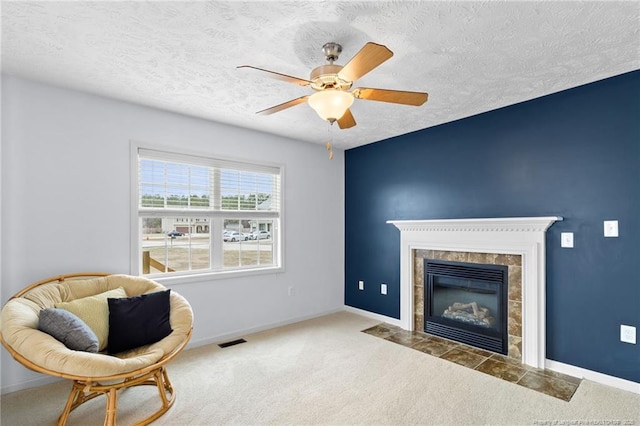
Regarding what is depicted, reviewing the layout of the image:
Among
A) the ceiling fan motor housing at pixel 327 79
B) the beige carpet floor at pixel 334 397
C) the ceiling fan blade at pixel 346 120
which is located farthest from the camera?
the ceiling fan blade at pixel 346 120

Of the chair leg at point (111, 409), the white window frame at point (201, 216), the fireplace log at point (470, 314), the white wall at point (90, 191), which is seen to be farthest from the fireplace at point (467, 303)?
the chair leg at point (111, 409)

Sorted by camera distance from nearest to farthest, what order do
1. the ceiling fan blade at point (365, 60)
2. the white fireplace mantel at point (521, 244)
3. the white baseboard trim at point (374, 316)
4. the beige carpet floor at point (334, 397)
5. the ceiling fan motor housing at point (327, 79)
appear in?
the ceiling fan blade at point (365, 60) < the ceiling fan motor housing at point (327, 79) < the beige carpet floor at point (334, 397) < the white fireplace mantel at point (521, 244) < the white baseboard trim at point (374, 316)

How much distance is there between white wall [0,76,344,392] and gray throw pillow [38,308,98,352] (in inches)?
32.7

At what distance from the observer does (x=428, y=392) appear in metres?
2.66

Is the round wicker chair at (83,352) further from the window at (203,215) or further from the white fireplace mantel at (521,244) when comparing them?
the white fireplace mantel at (521,244)

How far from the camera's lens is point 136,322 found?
98.1 inches

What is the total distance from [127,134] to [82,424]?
7.82 ft

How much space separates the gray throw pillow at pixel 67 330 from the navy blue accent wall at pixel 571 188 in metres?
3.34

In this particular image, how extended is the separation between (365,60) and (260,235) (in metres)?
3.02

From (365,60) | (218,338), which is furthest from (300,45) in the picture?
(218,338)

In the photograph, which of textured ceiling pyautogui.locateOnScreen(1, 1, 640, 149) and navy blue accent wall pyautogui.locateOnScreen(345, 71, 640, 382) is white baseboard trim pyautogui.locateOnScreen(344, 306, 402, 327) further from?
textured ceiling pyautogui.locateOnScreen(1, 1, 640, 149)

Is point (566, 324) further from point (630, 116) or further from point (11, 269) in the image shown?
point (11, 269)

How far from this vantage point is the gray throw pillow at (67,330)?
2100mm

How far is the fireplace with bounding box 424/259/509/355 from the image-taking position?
136 inches
